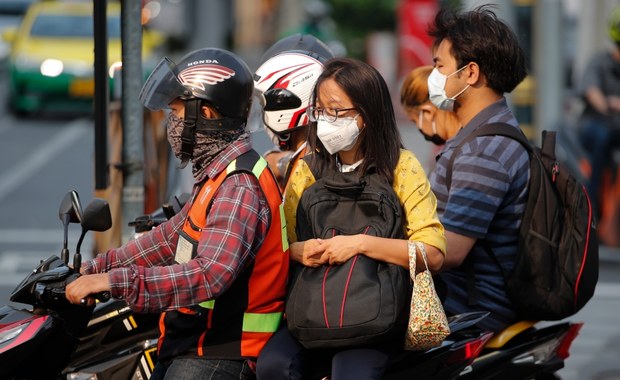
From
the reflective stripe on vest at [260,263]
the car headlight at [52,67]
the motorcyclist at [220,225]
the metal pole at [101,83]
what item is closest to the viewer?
the motorcyclist at [220,225]

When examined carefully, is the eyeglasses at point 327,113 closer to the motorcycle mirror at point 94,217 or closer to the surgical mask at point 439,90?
the motorcycle mirror at point 94,217

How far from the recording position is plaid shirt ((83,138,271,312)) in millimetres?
3674

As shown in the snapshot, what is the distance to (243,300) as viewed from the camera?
3.88m

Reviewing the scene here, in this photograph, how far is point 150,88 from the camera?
154 inches

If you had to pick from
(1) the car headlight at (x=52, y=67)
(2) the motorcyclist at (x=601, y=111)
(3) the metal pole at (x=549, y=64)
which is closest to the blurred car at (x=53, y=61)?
(1) the car headlight at (x=52, y=67)

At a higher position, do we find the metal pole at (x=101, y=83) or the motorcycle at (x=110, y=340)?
the metal pole at (x=101, y=83)

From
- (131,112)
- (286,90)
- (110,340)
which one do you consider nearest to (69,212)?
(110,340)

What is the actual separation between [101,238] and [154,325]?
2809 millimetres

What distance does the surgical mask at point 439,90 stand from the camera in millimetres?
4767

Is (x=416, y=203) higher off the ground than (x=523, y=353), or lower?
higher

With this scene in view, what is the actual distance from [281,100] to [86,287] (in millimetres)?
1452

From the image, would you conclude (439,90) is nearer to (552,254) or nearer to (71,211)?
(552,254)

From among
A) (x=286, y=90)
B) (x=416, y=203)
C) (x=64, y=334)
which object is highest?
(x=286, y=90)

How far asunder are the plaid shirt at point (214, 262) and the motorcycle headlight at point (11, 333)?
339 millimetres
